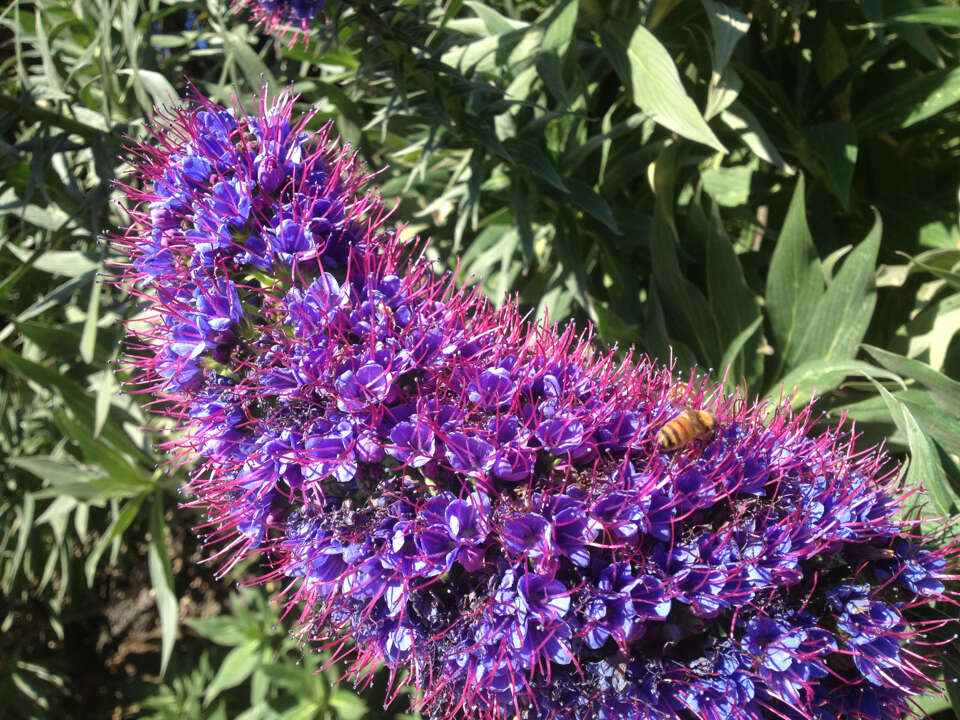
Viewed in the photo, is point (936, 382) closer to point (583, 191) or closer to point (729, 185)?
point (583, 191)

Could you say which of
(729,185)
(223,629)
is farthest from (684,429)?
(223,629)

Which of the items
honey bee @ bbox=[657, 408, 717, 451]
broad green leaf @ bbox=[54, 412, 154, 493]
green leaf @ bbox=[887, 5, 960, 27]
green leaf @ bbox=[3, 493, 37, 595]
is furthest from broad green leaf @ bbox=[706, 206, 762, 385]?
green leaf @ bbox=[3, 493, 37, 595]

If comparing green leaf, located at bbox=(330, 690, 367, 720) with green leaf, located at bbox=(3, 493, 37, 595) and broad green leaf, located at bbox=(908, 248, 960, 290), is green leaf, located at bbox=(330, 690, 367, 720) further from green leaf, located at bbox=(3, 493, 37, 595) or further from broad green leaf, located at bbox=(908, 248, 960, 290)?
broad green leaf, located at bbox=(908, 248, 960, 290)

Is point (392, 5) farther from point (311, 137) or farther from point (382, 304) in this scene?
point (382, 304)

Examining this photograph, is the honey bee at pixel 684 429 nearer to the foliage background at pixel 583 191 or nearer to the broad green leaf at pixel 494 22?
the foliage background at pixel 583 191

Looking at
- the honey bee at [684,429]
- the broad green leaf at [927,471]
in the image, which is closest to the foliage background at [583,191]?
the broad green leaf at [927,471]

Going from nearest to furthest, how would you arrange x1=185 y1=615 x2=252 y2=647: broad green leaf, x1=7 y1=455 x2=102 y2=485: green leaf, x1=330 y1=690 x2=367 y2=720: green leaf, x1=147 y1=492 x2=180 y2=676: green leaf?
x1=147 y1=492 x2=180 y2=676: green leaf
x1=7 y1=455 x2=102 y2=485: green leaf
x1=330 y1=690 x2=367 y2=720: green leaf
x1=185 y1=615 x2=252 y2=647: broad green leaf
